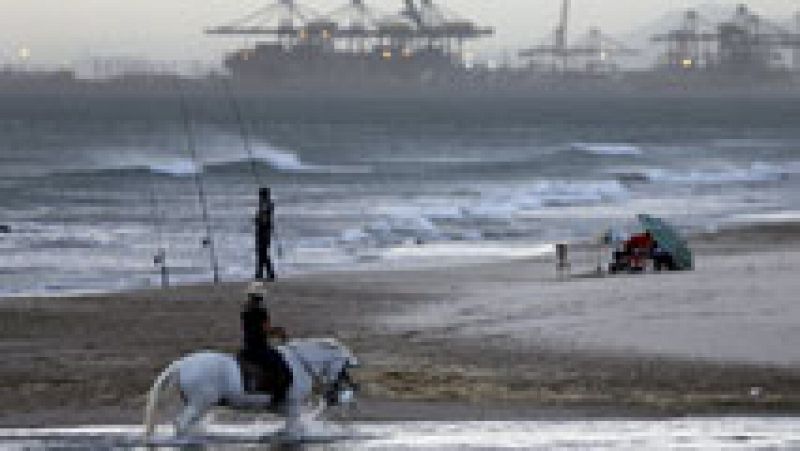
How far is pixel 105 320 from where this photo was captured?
22.6 meters

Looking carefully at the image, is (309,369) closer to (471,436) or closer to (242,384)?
(242,384)

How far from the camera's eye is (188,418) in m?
13.3

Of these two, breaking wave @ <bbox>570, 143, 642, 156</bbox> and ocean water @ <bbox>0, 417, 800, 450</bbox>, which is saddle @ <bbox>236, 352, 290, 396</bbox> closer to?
ocean water @ <bbox>0, 417, 800, 450</bbox>

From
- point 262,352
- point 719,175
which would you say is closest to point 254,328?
point 262,352

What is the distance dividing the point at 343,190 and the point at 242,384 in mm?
54826

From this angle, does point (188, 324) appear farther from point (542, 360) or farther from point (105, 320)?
point (542, 360)

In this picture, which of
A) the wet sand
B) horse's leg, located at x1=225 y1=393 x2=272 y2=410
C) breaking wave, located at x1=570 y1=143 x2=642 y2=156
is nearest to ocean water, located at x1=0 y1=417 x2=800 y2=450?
horse's leg, located at x1=225 y1=393 x2=272 y2=410

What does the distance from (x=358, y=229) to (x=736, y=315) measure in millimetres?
25102

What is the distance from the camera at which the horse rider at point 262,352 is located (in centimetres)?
1329

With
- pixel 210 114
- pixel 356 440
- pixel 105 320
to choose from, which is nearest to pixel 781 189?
pixel 105 320

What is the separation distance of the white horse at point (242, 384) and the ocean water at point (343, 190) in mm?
14976

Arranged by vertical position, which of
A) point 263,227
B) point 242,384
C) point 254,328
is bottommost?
point 263,227

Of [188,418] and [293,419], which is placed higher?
[188,418]

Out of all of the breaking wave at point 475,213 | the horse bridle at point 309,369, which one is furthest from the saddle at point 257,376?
the breaking wave at point 475,213
